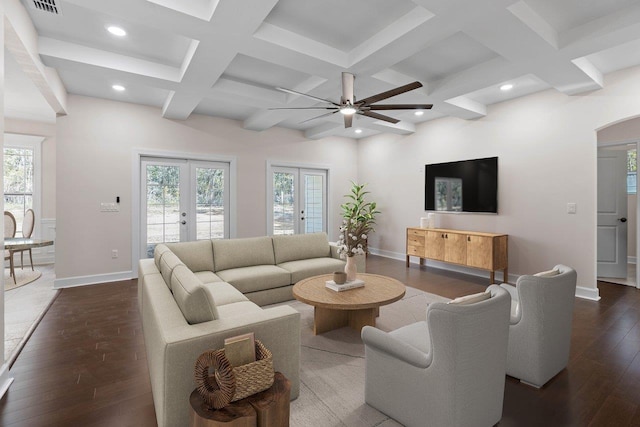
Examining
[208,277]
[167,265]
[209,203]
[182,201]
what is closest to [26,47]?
[167,265]

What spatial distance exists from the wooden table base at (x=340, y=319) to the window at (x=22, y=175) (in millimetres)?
6728

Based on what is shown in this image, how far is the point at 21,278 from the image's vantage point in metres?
5.14

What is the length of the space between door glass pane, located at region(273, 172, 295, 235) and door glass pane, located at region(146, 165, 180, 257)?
199 cm

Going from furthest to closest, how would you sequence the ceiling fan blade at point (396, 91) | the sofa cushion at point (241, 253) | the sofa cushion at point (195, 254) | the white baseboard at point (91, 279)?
1. the white baseboard at point (91, 279)
2. the sofa cushion at point (241, 253)
3. the sofa cushion at point (195, 254)
4. the ceiling fan blade at point (396, 91)

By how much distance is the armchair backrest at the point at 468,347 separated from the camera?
4.93 feet

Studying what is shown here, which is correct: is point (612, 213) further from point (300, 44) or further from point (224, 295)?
point (224, 295)

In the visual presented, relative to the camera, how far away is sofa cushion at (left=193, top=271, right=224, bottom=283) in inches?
140

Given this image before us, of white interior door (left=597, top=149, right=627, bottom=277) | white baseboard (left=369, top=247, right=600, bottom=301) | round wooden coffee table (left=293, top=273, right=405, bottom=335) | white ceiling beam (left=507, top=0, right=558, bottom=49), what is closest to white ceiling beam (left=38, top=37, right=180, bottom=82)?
round wooden coffee table (left=293, top=273, right=405, bottom=335)

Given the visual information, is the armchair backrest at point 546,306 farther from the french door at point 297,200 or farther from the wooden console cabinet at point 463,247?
the french door at point 297,200

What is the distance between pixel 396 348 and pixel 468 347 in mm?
395

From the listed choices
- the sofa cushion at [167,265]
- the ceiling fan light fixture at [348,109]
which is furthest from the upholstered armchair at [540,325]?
the sofa cushion at [167,265]

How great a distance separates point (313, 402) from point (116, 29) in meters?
3.77

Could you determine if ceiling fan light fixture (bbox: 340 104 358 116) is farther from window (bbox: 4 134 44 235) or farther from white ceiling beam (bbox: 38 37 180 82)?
window (bbox: 4 134 44 235)

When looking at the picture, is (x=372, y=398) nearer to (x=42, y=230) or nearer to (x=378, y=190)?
(x=378, y=190)
